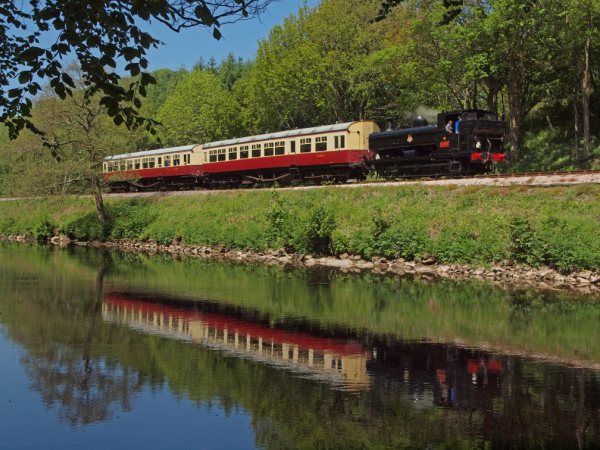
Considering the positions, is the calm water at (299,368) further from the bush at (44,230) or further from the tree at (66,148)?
the bush at (44,230)

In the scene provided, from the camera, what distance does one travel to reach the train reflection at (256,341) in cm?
1291

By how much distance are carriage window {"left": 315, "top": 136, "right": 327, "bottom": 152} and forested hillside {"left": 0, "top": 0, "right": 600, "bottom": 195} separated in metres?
7.50

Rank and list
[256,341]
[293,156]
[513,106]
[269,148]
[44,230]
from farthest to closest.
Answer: [44,230]
[269,148]
[293,156]
[513,106]
[256,341]

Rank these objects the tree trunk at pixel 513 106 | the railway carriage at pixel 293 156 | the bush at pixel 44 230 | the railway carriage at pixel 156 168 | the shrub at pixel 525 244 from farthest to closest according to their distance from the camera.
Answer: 1. the bush at pixel 44 230
2. the railway carriage at pixel 156 168
3. the tree trunk at pixel 513 106
4. the railway carriage at pixel 293 156
5. the shrub at pixel 525 244

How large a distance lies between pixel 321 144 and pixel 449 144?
879 centimetres

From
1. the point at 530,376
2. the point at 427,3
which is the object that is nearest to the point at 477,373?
the point at 530,376

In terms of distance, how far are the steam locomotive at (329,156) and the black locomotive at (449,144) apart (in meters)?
0.04

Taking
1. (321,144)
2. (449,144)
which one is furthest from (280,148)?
(449,144)

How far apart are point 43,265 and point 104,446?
2482 centimetres

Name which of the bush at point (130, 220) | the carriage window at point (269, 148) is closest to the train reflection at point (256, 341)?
the carriage window at point (269, 148)

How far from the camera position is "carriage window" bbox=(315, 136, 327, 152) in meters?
38.7

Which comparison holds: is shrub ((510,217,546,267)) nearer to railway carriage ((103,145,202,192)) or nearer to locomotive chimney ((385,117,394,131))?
locomotive chimney ((385,117,394,131))

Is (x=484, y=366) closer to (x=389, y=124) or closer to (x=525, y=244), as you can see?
(x=525, y=244)

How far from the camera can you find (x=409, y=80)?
1764 inches
